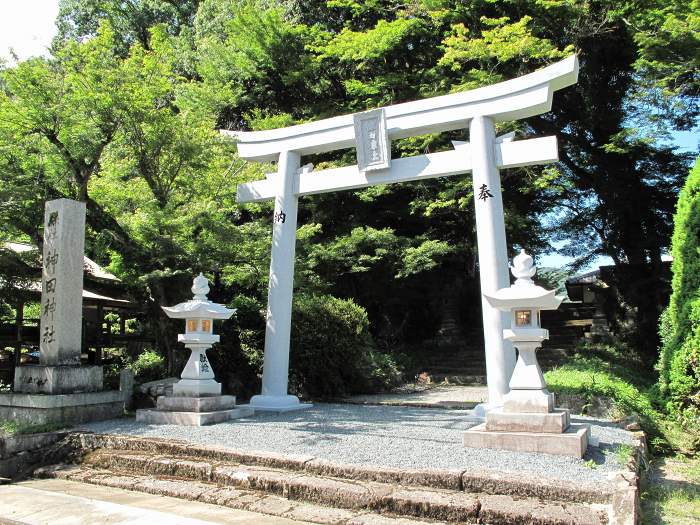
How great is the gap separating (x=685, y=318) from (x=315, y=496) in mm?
7648

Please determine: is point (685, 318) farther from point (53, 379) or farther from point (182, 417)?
point (53, 379)

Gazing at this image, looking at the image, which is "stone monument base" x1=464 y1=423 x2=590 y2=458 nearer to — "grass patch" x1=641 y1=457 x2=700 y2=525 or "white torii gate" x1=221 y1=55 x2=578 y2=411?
"grass patch" x1=641 y1=457 x2=700 y2=525

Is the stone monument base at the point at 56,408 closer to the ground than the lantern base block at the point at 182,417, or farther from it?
farther from it

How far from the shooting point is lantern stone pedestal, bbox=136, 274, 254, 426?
7.92 m

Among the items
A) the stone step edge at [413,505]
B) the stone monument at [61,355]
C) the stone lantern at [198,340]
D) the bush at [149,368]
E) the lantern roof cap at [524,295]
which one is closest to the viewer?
the stone step edge at [413,505]

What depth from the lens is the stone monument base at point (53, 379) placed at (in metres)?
7.99

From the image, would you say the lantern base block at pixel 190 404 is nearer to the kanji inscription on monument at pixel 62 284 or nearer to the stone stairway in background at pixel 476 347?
the kanji inscription on monument at pixel 62 284

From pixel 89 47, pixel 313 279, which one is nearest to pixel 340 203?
pixel 313 279

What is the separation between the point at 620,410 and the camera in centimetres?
831

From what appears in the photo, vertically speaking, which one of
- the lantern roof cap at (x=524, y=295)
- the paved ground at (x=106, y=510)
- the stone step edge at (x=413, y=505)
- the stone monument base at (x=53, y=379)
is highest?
the lantern roof cap at (x=524, y=295)

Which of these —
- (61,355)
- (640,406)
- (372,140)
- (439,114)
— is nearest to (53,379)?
(61,355)

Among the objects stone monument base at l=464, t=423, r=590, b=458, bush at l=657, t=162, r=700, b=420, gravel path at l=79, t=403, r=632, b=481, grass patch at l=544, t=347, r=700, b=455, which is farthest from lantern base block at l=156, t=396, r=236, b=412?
bush at l=657, t=162, r=700, b=420

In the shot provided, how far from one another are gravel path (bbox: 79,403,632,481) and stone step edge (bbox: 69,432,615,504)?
0.93 feet

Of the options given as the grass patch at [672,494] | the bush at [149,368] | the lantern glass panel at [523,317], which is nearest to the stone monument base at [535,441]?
the grass patch at [672,494]
